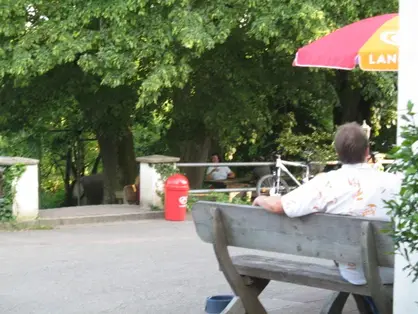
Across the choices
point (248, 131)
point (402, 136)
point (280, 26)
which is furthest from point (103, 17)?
point (402, 136)

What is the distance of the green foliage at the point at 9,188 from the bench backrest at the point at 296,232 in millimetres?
7629

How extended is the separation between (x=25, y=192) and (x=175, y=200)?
8.29ft

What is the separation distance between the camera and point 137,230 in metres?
13.2

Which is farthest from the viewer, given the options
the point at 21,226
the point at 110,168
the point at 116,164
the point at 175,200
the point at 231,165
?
the point at 116,164

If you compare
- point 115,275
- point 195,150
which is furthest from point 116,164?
point 115,275

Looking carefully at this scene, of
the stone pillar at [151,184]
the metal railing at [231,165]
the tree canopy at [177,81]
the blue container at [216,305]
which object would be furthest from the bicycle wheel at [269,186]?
the blue container at [216,305]

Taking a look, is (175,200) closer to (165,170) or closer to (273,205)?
(165,170)

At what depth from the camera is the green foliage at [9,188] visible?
519 inches

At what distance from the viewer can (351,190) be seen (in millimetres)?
5586

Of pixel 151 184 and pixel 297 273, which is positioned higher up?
pixel 151 184

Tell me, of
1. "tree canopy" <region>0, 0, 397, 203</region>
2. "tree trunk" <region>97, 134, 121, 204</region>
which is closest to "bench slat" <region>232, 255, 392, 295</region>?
"tree canopy" <region>0, 0, 397, 203</region>

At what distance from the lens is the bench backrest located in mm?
5211

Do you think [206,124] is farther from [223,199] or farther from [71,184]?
[71,184]

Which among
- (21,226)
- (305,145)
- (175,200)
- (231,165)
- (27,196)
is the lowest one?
(21,226)
